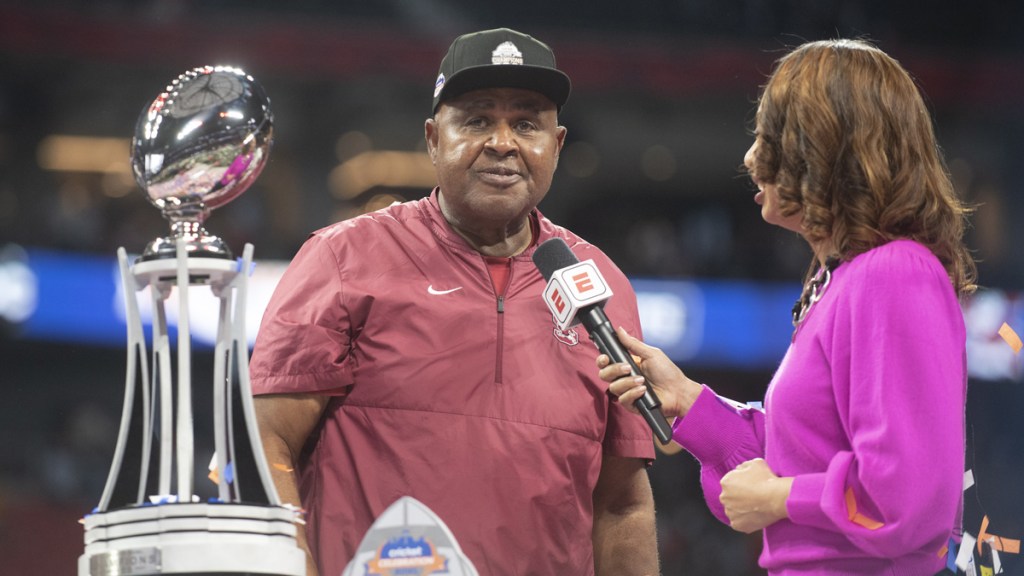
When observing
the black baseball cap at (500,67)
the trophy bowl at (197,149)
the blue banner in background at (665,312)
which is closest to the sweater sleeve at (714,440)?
the black baseball cap at (500,67)

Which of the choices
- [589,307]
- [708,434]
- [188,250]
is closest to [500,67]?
[589,307]

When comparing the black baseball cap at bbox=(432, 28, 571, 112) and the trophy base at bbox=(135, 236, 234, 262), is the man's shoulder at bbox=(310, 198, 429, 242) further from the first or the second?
the trophy base at bbox=(135, 236, 234, 262)

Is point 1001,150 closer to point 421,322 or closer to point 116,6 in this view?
point 116,6

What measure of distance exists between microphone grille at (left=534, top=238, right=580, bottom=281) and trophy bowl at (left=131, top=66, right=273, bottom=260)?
559 mm

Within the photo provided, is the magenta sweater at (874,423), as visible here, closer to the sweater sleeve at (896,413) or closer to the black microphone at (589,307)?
the sweater sleeve at (896,413)

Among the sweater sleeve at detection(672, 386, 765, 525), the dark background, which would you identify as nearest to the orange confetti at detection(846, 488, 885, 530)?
the sweater sleeve at detection(672, 386, 765, 525)

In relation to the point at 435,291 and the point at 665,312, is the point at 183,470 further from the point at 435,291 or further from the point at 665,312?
the point at 665,312

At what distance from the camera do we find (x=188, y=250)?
1.23 meters

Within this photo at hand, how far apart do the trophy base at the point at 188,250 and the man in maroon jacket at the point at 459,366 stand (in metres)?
0.53

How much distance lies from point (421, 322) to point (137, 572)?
744mm

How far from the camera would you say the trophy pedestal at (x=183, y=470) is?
1157 mm

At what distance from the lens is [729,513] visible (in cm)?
142

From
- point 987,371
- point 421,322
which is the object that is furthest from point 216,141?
point 987,371

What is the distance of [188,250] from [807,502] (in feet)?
2.28
